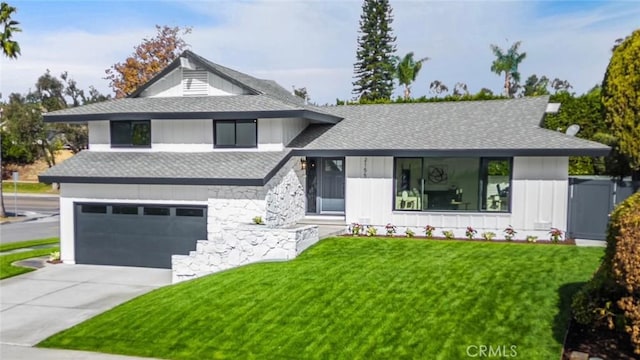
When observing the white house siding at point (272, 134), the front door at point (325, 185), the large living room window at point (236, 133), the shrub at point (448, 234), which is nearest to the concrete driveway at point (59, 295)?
the large living room window at point (236, 133)

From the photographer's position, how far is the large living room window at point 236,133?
57.2ft

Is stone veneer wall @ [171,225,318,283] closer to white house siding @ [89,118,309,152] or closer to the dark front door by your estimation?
white house siding @ [89,118,309,152]

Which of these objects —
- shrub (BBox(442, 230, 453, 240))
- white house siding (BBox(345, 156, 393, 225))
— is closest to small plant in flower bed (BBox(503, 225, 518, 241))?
shrub (BBox(442, 230, 453, 240))

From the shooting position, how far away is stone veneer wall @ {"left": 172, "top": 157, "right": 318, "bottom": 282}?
1405cm

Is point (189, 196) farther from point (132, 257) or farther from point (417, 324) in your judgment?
point (417, 324)

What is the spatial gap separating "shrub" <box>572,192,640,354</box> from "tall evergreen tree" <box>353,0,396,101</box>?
139 feet

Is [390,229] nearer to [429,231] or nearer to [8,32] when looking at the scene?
[429,231]

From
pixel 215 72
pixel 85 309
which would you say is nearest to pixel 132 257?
pixel 85 309

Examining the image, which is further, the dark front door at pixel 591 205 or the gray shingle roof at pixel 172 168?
the dark front door at pixel 591 205

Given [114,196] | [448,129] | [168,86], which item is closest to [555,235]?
[448,129]

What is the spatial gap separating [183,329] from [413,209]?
9179 millimetres

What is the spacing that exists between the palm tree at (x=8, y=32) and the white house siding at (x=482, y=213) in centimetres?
1888

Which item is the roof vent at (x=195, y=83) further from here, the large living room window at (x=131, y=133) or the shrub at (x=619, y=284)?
the shrub at (x=619, y=284)

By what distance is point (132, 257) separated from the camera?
16.7 metres
